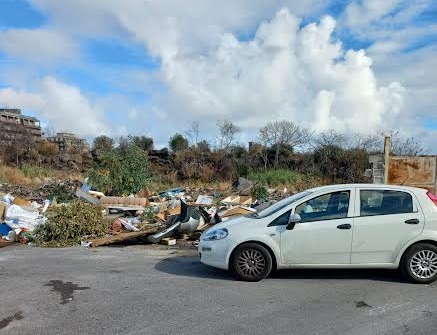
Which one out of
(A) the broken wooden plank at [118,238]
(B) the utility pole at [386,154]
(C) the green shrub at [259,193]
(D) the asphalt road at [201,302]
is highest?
(B) the utility pole at [386,154]

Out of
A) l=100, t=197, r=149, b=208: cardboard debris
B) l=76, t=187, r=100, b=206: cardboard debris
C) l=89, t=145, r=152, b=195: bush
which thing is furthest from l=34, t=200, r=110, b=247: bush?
l=89, t=145, r=152, b=195: bush

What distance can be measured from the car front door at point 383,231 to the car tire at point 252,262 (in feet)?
4.52

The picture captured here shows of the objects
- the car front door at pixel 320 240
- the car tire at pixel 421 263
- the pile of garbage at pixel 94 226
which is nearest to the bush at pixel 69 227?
the pile of garbage at pixel 94 226

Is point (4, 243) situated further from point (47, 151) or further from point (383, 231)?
point (47, 151)

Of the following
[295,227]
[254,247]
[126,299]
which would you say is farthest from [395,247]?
[126,299]

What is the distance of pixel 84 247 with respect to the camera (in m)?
11.4

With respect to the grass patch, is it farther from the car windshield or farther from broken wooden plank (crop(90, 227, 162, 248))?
the car windshield

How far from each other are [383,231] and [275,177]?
2269cm

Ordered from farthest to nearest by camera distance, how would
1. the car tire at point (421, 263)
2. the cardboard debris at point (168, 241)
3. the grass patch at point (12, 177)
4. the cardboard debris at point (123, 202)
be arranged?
the grass patch at point (12, 177)
the cardboard debris at point (123, 202)
the cardboard debris at point (168, 241)
the car tire at point (421, 263)

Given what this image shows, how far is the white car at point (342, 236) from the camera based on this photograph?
711 centimetres

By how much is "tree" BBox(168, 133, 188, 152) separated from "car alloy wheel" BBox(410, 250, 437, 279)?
30.3 metres

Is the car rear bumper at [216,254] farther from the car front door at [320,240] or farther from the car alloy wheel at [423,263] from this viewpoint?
the car alloy wheel at [423,263]

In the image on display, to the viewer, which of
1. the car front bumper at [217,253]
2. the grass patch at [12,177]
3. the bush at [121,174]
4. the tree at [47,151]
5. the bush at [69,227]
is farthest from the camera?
the tree at [47,151]

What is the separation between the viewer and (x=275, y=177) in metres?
29.8
